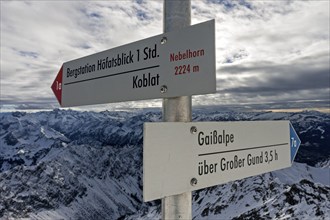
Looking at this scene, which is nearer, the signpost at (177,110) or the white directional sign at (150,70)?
the signpost at (177,110)

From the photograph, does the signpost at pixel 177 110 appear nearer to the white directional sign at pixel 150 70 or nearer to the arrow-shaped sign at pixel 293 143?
the white directional sign at pixel 150 70

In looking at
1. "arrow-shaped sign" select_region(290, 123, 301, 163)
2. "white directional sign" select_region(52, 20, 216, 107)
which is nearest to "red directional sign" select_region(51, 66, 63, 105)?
→ "white directional sign" select_region(52, 20, 216, 107)

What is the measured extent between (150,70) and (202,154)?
3.81 feet

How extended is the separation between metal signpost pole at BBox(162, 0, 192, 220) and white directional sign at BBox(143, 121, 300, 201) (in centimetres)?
14

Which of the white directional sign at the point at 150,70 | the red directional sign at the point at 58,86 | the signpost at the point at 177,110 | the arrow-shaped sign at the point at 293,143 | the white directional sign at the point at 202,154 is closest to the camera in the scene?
the white directional sign at the point at 202,154

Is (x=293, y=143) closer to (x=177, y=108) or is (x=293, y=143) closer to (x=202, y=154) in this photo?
(x=202, y=154)

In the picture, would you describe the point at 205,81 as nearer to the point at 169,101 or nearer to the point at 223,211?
the point at 169,101

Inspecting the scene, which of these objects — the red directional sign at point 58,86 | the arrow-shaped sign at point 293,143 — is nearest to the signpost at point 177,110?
the red directional sign at point 58,86

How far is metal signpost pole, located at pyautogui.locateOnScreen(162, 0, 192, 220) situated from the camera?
11.4 feet

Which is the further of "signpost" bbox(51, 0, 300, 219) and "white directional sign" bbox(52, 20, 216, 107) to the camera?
"white directional sign" bbox(52, 20, 216, 107)

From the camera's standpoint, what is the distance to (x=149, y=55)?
3.96 metres

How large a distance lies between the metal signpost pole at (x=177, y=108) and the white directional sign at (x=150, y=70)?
0.37 ft

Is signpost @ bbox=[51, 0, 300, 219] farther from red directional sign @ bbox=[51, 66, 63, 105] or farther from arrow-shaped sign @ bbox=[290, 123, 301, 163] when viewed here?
arrow-shaped sign @ bbox=[290, 123, 301, 163]

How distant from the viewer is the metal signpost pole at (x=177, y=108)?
3.48 meters
